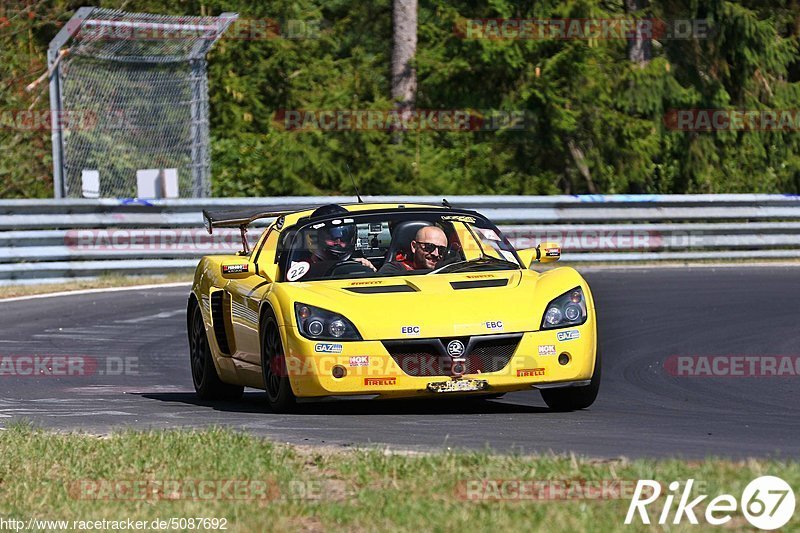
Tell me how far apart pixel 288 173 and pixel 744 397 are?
15447 millimetres

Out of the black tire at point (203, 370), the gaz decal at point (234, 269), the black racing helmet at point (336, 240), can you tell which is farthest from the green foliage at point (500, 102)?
the gaz decal at point (234, 269)

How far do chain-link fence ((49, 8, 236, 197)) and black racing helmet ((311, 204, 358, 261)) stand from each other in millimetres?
10132

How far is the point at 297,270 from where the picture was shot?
9.61m

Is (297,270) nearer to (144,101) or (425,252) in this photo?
(425,252)

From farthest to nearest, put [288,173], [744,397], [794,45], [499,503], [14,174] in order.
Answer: [794,45], [14,174], [288,173], [744,397], [499,503]

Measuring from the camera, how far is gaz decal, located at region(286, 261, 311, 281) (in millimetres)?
9561

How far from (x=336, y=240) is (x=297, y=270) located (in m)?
0.46

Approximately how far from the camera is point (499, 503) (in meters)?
→ 5.49

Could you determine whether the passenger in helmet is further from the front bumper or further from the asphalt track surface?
the front bumper

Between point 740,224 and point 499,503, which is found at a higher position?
point 499,503

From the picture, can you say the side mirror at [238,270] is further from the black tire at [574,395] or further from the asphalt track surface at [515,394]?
the black tire at [574,395]

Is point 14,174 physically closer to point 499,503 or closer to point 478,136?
point 478,136

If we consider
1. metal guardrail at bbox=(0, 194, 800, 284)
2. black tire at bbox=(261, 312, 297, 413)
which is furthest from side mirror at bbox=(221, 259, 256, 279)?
metal guardrail at bbox=(0, 194, 800, 284)

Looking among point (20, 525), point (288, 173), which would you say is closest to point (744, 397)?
point (20, 525)
